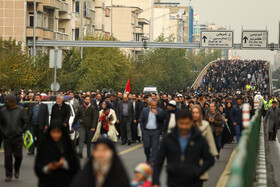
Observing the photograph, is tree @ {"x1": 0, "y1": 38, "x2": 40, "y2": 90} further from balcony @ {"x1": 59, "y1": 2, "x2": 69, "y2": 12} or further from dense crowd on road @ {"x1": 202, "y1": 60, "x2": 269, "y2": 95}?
dense crowd on road @ {"x1": 202, "y1": 60, "x2": 269, "y2": 95}

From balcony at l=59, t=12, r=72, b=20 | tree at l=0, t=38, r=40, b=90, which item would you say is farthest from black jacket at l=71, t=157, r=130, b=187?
balcony at l=59, t=12, r=72, b=20

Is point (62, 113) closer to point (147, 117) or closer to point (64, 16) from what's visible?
point (147, 117)

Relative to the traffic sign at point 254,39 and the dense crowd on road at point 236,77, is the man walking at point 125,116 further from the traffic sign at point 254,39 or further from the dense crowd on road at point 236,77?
the dense crowd on road at point 236,77

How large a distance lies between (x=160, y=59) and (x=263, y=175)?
266 feet

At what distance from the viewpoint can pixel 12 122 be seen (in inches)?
581

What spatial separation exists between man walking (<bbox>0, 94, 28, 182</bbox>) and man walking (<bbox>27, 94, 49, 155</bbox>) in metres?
4.95

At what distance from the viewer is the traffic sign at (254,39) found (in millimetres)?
56969

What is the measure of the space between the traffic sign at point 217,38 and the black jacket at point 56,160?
4914cm

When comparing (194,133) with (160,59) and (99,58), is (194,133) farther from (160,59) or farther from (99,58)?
(160,59)

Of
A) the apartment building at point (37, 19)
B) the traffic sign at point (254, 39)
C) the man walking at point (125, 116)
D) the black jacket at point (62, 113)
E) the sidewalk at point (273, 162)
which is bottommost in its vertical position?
the sidewalk at point (273, 162)

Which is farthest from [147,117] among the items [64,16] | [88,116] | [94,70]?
[64,16]

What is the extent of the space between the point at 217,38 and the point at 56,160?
164ft

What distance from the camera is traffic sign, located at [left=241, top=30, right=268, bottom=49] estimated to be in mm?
56969

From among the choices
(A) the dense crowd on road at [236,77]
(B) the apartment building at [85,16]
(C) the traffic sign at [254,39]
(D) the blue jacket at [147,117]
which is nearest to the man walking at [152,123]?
(D) the blue jacket at [147,117]
